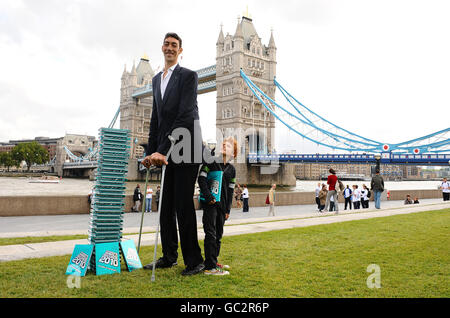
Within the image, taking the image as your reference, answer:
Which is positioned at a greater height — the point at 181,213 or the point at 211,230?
the point at 181,213

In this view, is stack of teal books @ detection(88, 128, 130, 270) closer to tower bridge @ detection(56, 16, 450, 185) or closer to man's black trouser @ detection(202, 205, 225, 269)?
man's black trouser @ detection(202, 205, 225, 269)

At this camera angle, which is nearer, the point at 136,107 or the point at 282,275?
the point at 282,275

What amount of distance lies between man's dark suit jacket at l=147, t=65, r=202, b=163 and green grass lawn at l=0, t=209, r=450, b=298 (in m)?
1.24

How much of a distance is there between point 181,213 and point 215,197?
15.7 inches

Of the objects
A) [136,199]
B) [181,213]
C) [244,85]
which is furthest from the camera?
[244,85]

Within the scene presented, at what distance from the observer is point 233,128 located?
54156 mm

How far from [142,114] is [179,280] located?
275 feet

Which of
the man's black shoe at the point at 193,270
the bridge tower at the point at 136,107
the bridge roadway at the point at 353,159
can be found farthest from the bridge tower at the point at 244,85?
the man's black shoe at the point at 193,270

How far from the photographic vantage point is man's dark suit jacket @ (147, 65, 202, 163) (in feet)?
12.1

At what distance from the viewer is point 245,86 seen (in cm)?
5538

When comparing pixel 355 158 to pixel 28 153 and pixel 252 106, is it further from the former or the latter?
pixel 28 153

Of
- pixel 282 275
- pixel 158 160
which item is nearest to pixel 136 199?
pixel 158 160

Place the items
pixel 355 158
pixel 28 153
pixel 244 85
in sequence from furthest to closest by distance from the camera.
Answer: pixel 28 153
pixel 244 85
pixel 355 158
